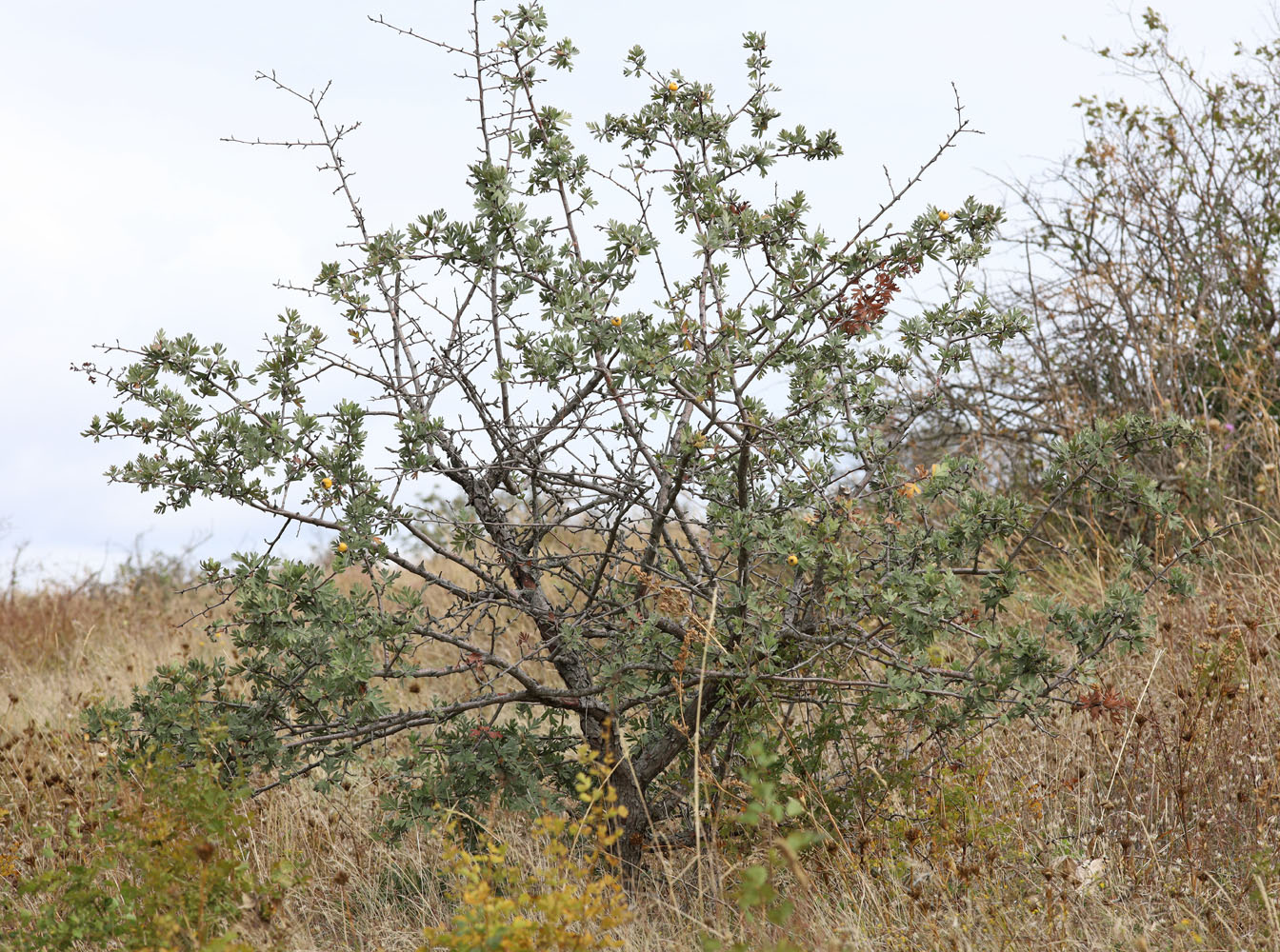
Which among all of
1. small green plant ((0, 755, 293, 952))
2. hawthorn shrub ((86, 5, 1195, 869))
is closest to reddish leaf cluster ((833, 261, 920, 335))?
hawthorn shrub ((86, 5, 1195, 869))

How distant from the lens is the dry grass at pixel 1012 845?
9.92 feet

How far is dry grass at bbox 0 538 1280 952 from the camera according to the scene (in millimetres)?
3023

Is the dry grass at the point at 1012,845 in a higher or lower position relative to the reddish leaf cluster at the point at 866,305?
lower

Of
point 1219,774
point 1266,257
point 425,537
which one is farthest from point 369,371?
point 1266,257

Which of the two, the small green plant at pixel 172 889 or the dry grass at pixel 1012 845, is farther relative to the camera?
the dry grass at pixel 1012 845

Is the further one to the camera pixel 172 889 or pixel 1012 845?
pixel 1012 845

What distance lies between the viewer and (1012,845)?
364 cm

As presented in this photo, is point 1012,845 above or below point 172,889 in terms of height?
below

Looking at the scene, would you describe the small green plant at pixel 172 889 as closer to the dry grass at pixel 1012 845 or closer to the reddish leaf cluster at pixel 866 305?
the dry grass at pixel 1012 845

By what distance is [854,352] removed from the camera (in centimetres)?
385

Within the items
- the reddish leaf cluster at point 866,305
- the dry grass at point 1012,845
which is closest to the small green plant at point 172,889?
the dry grass at point 1012,845

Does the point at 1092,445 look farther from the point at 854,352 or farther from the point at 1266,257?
the point at 1266,257

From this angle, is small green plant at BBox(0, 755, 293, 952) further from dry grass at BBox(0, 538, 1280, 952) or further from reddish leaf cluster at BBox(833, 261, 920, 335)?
reddish leaf cluster at BBox(833, 261, 920, 335)

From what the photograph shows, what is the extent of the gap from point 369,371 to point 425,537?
665 mm
